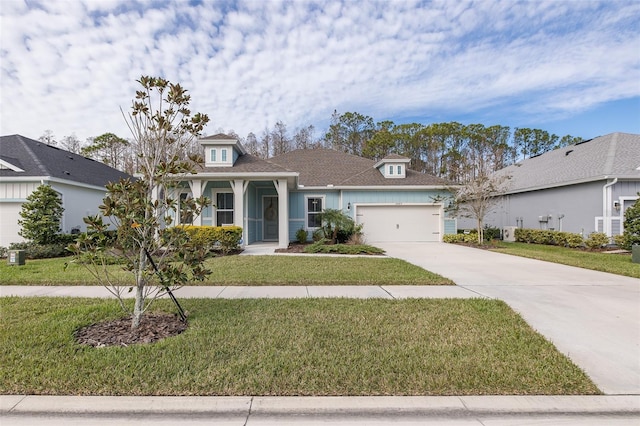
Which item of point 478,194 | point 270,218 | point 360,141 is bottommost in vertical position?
point 270,218

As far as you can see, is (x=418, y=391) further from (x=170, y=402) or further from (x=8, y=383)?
(x=8, y=383)

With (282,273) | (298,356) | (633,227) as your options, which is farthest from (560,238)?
(298,356)

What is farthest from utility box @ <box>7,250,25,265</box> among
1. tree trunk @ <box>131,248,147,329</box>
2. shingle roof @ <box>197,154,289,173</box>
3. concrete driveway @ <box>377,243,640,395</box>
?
concrete driveway @ <box>377,243,640,395</box>

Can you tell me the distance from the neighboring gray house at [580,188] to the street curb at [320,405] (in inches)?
571

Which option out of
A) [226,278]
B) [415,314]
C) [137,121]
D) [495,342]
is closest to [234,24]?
[137,121]

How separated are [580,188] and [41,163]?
24526mm

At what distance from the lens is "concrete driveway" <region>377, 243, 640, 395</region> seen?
312 cm

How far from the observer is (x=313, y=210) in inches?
606

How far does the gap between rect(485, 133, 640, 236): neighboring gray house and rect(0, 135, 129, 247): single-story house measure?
23.1 metres

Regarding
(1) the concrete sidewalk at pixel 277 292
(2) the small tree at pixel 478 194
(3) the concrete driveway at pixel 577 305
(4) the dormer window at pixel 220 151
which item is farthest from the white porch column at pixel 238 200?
(2) the small tree at pixel 478 194

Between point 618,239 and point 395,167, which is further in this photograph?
point 395,167

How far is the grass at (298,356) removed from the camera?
263 centimetres

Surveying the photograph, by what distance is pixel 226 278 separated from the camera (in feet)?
22.0

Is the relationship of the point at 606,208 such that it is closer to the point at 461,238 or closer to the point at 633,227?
the point at 633,227
